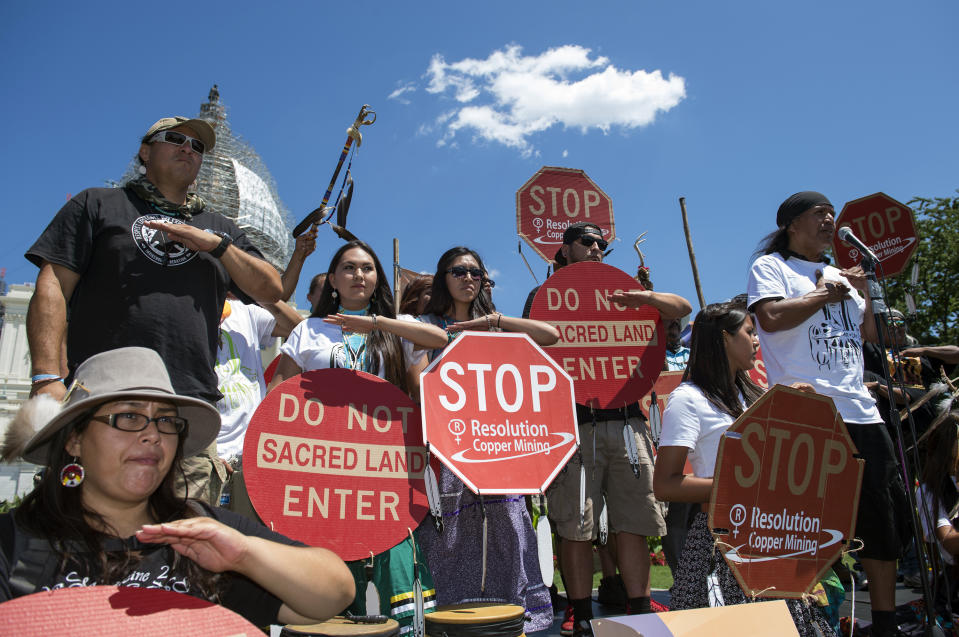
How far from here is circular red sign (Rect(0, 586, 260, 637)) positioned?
1.47 meters

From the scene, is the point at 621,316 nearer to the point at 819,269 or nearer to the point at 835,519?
the point at 819,269

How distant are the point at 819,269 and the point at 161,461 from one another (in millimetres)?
3777

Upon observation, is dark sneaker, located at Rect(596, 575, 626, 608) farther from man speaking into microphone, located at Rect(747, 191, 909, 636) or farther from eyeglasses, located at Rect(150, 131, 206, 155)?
eyeglasses, located at Rect(150, 131, 206, 155)

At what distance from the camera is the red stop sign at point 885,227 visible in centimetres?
786

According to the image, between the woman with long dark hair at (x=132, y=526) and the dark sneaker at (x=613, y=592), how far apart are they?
12.5 ft

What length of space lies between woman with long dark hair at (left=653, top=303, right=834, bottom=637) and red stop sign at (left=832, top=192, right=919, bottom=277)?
485 centimetres

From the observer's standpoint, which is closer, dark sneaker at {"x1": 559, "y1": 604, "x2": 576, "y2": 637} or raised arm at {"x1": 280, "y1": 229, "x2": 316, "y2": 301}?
raised arm at {"x1": 280, "y1": 229, "x2": 316, "y2": 301}

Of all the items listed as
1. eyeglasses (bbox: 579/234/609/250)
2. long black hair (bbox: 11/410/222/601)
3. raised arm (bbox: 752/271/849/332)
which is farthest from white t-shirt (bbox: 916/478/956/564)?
long black hair (bbox: 11/410/222/601)

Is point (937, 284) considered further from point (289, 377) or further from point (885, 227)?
point (289, 377)

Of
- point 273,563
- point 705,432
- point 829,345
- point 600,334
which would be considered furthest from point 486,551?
point 829,345

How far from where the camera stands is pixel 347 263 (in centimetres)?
400

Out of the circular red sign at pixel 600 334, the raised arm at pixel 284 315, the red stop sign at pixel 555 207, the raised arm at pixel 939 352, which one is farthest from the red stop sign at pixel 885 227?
the raised arm at pixel 284 315

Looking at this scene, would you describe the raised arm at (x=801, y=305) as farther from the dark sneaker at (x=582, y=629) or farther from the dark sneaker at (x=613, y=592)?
the dark sneaker at (x=613, y=592)

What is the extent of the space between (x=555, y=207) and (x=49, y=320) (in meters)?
6.31
